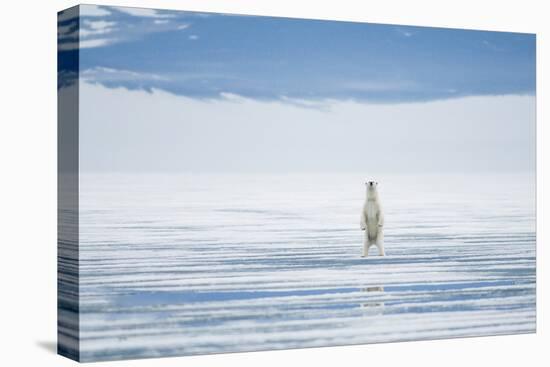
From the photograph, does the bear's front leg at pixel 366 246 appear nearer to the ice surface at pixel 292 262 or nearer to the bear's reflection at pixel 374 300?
the ice surface at pixel 292 262

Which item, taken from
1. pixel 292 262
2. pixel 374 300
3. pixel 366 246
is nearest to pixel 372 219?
pixel 366 246

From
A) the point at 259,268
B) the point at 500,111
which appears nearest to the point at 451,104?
the point at 500,111

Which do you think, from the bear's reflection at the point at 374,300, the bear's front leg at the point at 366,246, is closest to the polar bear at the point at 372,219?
the bear's front leg at the point at 366,246

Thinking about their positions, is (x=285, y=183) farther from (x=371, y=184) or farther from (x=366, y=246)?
(x=366, y=246)

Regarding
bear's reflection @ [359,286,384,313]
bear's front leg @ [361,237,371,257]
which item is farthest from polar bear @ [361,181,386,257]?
bear's reflection @ [359,286,384,313]

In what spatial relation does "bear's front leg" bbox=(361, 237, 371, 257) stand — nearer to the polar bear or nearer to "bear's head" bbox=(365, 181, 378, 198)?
the polar bear
